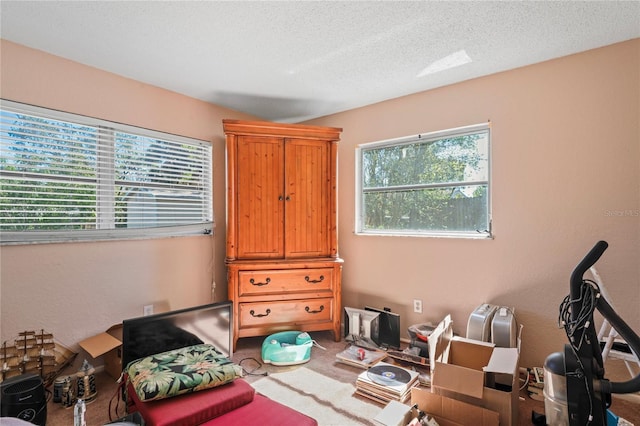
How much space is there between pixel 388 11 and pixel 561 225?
6.33 ft

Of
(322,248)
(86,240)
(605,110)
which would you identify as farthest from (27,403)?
(605,110)

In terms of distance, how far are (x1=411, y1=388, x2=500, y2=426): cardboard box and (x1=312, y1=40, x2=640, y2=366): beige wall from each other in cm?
116

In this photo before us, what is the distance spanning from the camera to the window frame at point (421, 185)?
2641 millimetres

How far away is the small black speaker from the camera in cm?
166

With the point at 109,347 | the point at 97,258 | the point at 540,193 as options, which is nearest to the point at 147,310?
the point at 109,347

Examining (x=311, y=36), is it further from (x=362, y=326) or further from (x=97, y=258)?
(x=362, y=326)

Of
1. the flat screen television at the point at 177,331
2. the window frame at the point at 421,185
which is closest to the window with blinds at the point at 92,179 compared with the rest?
the flat screen television at the point at 177,331

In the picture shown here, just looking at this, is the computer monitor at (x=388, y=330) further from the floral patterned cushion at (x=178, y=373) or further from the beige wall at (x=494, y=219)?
the floral patterned cushion at (x=178, y=373)

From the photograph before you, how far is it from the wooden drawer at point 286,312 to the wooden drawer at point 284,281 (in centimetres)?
11

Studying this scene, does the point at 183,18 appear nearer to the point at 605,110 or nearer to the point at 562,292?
the point at 605,110

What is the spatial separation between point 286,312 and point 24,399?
1.75 meters

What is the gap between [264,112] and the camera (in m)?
3.46

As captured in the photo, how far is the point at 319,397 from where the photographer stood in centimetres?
208

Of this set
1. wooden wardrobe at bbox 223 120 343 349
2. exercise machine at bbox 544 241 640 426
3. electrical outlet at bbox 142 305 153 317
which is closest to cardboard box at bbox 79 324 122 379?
electrical outlet at bbox 142 305 153 317
